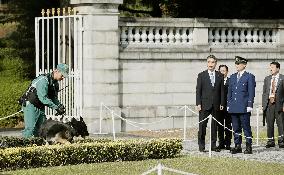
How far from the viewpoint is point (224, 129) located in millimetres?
19578

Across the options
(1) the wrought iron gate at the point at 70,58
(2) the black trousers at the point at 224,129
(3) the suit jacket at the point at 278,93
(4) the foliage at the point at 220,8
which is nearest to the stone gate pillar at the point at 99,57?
(1) the wrought iron gate at the point at 70,58

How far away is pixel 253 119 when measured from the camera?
25.4 meters

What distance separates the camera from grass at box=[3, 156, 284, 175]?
→ 49.5 feet

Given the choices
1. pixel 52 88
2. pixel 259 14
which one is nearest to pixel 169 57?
pixel 259 14

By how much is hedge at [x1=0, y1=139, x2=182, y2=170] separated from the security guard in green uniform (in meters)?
0.92

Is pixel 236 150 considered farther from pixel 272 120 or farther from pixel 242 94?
pixel 272 120

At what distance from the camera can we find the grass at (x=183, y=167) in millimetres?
15102

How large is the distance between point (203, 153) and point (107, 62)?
5.91 metres

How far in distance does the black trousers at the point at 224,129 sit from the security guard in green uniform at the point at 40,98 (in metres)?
4.02

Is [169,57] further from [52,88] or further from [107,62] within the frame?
[52,88]

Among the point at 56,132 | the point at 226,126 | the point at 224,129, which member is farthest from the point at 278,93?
the point at 56,132

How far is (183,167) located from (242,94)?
355cm

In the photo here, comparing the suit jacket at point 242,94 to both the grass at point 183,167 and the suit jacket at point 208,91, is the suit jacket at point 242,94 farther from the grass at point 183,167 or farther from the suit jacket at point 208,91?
the grass at point 183,167

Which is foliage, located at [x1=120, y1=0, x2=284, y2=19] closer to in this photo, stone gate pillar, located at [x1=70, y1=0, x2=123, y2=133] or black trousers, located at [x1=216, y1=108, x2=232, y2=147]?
stone gate pillar, located at [x1=70, y1=0, x2=123, y2=133]
